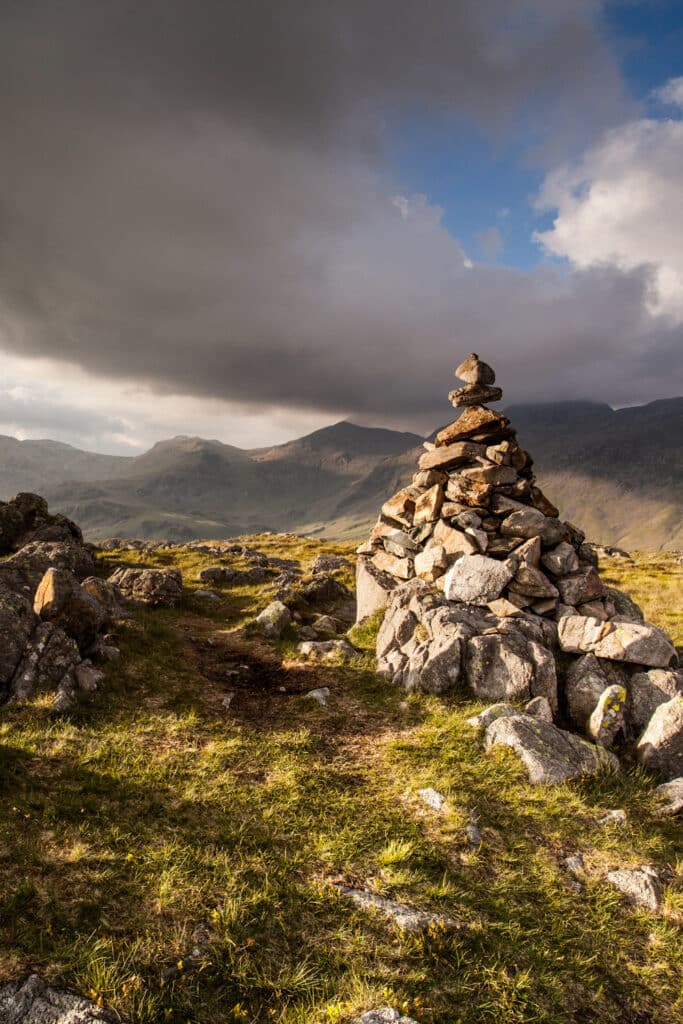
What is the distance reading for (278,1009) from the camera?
693cm

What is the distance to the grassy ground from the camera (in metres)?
7.26

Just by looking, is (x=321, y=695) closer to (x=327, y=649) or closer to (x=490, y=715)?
(x=327, y=649)

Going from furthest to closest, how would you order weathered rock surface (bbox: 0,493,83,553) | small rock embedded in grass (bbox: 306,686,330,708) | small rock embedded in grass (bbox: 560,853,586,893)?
weathered rock surface (bbox: 0,493,83,553) < small rock embedded in grass (bbox: 306,686,330,708) < small rock embedded in grass (bbox: 560,853,586,893)

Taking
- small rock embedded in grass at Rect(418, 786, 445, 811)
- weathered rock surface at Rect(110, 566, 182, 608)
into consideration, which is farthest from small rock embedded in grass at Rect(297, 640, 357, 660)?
weathered rock surface at Rect(110, 566, 182, 608)

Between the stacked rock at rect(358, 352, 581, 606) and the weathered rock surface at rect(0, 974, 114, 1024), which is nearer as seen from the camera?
the weathered rock surface at rect(0, 974, 114, 1024)

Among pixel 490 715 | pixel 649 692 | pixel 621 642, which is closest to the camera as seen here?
pixel 490 715

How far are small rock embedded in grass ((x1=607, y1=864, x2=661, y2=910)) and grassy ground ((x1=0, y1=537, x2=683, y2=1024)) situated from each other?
28 centimetres

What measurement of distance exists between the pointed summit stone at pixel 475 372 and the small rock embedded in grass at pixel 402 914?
23344 mm

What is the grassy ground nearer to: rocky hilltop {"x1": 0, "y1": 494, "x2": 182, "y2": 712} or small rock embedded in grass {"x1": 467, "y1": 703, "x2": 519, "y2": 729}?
small rock embedded in grass {"x1": 467, "y1": 703, "x2": 519, "y2": 729}

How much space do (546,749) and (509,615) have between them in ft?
19.9

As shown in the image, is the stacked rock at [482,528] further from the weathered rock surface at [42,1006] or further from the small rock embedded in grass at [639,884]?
the weathered rock surface at [42,1006]

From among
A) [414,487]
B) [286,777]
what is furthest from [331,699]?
[414,487]

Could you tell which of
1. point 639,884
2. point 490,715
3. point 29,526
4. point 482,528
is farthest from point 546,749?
point 29,526

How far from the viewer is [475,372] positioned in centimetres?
2616
